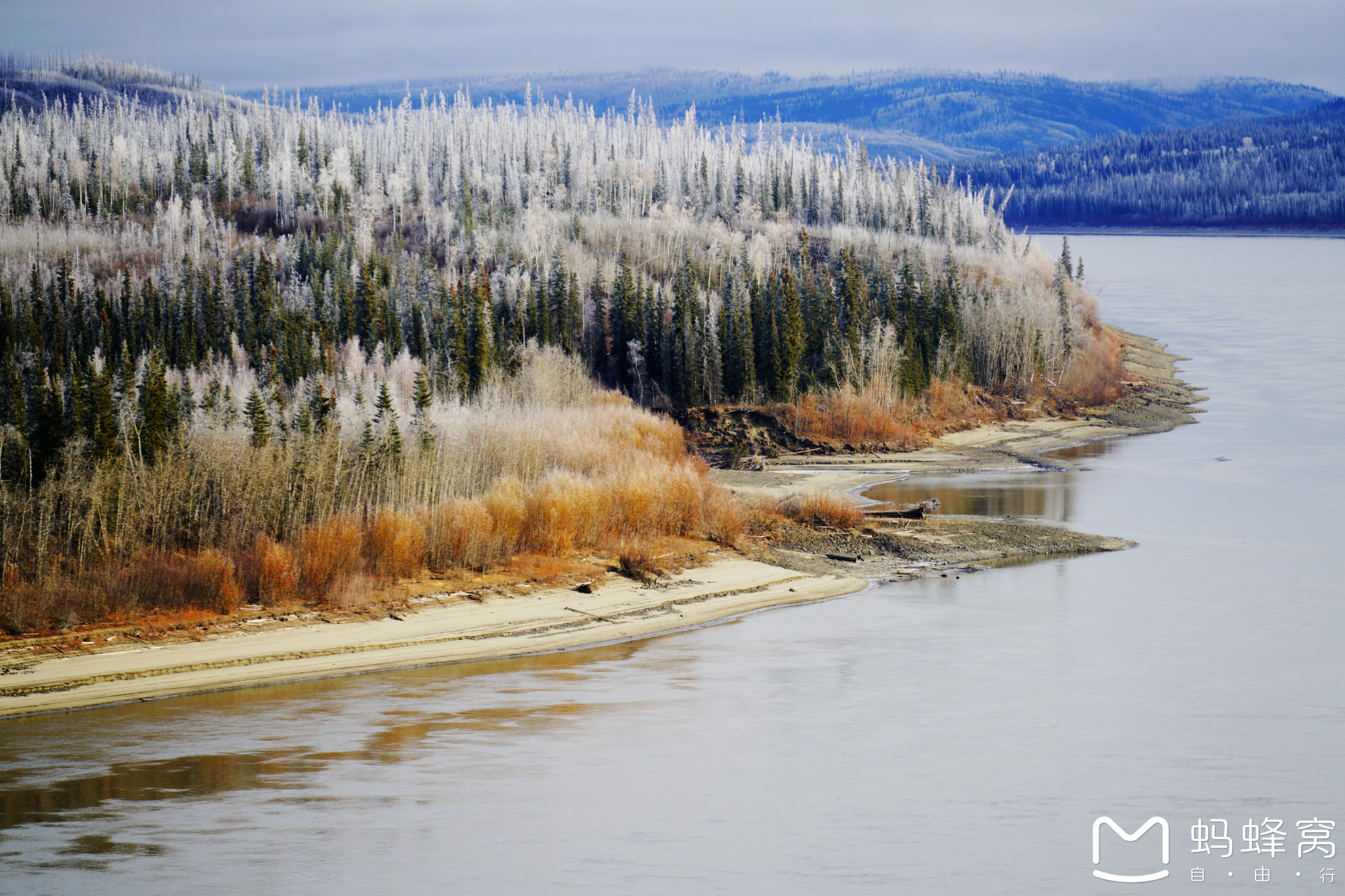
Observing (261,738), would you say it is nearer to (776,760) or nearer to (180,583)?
(180,583)

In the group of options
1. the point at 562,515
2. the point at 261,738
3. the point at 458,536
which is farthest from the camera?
the point at 562,515

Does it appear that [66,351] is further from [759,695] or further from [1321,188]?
[1321,188]

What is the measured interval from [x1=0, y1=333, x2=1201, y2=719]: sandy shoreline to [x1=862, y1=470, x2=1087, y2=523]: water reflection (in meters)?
1.46

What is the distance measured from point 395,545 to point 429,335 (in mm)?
30025

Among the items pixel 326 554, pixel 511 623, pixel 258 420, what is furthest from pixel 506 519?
pixel 258 420

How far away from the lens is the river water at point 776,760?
1267 cm

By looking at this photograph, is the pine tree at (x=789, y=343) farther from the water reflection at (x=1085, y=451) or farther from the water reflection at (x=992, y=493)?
the water reflection at (x=992, y=493)

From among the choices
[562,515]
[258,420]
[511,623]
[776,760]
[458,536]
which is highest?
[258,420]

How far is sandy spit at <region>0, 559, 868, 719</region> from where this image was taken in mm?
16266

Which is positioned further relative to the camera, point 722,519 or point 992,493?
point 992,493

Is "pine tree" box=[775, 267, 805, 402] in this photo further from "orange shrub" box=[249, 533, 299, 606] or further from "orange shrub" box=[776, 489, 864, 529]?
"orange shrub" box=[249, 533, 299, 606]

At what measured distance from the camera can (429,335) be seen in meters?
49.8

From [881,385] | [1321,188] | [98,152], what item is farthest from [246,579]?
[1321,188]

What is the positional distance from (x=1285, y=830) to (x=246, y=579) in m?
14.8
